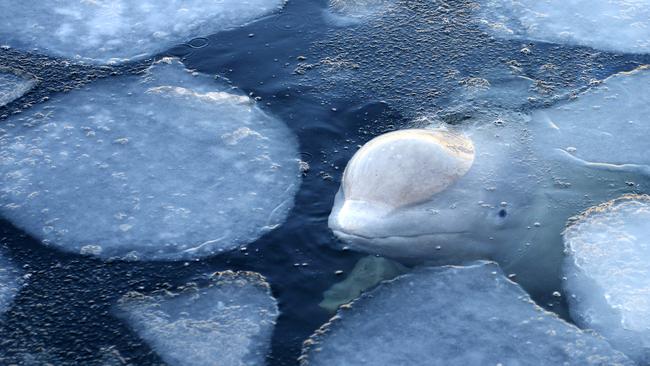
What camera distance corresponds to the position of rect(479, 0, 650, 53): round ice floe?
7.69m

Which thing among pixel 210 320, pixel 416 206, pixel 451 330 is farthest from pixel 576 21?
pixel 210 320

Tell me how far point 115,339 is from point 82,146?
1977mm

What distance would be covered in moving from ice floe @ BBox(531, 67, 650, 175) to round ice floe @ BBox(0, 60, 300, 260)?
6.40ft

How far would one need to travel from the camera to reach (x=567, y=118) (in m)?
6.75

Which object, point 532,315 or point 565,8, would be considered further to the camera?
point 565,8

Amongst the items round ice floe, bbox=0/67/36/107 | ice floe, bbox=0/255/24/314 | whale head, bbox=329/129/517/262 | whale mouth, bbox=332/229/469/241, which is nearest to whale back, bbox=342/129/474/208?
whale head, bbox=329/129/517/262

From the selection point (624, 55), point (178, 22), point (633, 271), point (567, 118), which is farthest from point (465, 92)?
point (178, 22)

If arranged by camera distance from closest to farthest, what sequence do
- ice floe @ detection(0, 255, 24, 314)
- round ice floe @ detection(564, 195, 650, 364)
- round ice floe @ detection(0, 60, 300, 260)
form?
round ice floe @ detection(564, 195, 650, 364), ice floe @ detection(0, 255, 24, 314), round ice floe @ detection(0, 60, 300, 260)

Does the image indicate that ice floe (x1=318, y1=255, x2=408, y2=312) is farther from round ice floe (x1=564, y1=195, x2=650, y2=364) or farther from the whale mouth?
round ice floe (x1=564, y1=195, x2=650, y2=364)

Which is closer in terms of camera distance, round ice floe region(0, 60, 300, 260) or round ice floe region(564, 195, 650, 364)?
round ice floe region(564, 195, 650, 364)

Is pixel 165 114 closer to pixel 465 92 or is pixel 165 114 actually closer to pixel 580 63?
pixel 465 92

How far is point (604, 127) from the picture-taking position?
6.66 m

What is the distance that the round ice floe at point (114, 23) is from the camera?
775cm

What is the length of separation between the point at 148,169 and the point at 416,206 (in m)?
2.05
